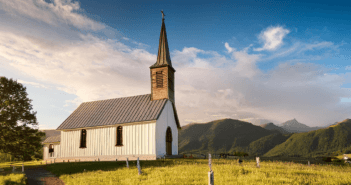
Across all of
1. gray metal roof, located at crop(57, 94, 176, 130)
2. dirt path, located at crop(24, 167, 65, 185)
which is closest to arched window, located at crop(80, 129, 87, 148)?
gray metal roof, located at crop(57, 94, 176, 130)

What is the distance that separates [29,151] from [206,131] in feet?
421

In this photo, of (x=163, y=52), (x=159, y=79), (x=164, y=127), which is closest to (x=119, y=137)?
(x=164, y=127)

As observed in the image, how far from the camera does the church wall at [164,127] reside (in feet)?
Result: 81.5

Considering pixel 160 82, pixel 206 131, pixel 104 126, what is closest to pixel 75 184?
pixel 104 126

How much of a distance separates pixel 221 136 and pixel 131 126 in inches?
4418

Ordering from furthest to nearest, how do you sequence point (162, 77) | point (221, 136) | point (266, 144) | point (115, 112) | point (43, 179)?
point (221, 136)
point (266, 144)
point (115, 112)
point (162, 77)
point (43, 179)

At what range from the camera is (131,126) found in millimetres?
25938

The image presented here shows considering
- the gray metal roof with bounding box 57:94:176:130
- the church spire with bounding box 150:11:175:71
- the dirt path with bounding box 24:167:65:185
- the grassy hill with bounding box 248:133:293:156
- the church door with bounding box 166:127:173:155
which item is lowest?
the grassy hill with bounding box 248:133:293:156

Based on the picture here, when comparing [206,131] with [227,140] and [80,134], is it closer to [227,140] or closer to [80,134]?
[227,140]

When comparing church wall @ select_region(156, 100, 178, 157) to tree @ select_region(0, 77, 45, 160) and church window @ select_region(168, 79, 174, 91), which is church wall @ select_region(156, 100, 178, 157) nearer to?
church window @ select_region(168, 79, 174, 91)

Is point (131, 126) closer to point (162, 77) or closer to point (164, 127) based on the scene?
point (164, 127)

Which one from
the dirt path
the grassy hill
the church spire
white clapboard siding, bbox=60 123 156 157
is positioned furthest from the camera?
the grassy hill

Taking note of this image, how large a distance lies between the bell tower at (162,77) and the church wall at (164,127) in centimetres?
136

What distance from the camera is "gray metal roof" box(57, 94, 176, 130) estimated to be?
26359mm
